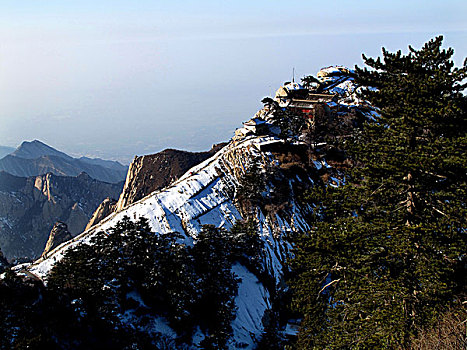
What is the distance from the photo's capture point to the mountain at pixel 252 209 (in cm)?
3206

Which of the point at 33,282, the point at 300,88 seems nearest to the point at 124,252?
the point at 33,282

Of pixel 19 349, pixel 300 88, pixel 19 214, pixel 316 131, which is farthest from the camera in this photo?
pixel 19 214

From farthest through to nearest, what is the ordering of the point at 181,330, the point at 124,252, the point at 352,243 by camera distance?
the point at 124,252 < the point at 181,330 < the point at 352,243

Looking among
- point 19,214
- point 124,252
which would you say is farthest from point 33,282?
→ point 19,214

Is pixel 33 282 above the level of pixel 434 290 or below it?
below

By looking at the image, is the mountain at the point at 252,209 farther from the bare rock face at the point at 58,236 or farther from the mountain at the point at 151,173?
the bare rock face at the point at 58,236

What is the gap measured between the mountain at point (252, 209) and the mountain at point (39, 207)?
114055 mm

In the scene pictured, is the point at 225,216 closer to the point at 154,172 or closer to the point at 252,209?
the point at 252,209

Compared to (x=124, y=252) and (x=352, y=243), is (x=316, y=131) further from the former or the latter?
(x=352, y=243)

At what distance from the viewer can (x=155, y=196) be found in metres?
50.2

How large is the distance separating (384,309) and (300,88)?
9035cm

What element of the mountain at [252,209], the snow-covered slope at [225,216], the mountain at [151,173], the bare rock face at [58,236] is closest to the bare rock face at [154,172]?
the mountain at [151,173]

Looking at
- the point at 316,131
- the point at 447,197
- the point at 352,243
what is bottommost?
the point at 352,243

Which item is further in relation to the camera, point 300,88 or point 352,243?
point 300,88
